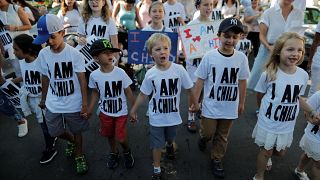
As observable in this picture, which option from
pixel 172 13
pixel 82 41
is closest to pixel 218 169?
pixel 82 41

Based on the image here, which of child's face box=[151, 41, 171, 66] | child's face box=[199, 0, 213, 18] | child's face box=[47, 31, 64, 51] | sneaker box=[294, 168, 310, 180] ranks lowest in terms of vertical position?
sneaker box=[294, 168, 310, 180]

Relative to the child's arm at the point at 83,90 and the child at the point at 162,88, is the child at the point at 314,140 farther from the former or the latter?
the child's arm at the point at 83,90

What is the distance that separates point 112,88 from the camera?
3.25m

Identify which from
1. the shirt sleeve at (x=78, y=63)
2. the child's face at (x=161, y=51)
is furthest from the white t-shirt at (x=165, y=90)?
the shirt sleeve at (x=78, y=63)

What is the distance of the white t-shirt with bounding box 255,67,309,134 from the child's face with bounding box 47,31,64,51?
7.50 feet

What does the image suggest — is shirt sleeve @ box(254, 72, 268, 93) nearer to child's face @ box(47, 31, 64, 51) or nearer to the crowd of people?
the crowd of people

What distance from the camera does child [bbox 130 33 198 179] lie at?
3.00 metres

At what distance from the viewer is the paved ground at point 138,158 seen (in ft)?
11.6

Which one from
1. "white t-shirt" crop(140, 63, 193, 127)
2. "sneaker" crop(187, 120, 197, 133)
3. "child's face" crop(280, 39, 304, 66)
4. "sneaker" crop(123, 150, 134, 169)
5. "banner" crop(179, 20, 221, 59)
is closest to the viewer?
"child's face" crop(280, 39, 304, 66)

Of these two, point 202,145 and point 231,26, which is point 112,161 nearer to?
point 202,145

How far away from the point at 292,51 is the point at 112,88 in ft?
6.49

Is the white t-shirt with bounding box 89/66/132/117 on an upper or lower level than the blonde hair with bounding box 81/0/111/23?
lower

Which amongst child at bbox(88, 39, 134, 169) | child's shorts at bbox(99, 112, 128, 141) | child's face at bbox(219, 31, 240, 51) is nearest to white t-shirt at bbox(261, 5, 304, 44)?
child's face at bbox(219, 31, 240, 51)

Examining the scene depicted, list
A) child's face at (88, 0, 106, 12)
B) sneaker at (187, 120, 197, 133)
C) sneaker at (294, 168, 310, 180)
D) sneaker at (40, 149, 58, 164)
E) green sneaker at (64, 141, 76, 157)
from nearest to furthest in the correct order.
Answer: sneaker at (294, 168, 310, 180), sneaker at (40, 149, 58, 164), green sneaker at (64, 141, 76, 157), child's face at (88, 0, 106, 12), sneaker at (187, 120, 197, 133)
